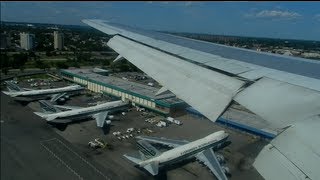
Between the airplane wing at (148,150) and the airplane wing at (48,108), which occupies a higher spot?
the airplane wing at (148,150)

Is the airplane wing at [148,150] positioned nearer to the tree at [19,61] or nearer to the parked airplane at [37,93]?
the parked airplane at [37,93]

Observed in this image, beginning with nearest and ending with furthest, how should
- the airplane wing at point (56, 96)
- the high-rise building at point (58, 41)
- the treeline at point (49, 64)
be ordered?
the airplane wing at point (56, 96), the treeline at point (49, 64), the high-rise building at point (58, 41)

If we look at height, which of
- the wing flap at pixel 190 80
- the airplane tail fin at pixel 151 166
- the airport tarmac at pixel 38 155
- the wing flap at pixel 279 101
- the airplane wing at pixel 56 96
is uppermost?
the wing flap at pixel 279 101

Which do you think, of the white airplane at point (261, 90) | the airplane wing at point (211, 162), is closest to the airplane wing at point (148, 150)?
the airplane wing at point (211, 162)

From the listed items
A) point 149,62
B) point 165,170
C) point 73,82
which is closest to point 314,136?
point 149,62

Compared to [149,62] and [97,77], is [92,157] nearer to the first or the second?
[149,62]

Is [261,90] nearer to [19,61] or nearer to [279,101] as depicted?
[279,101]
